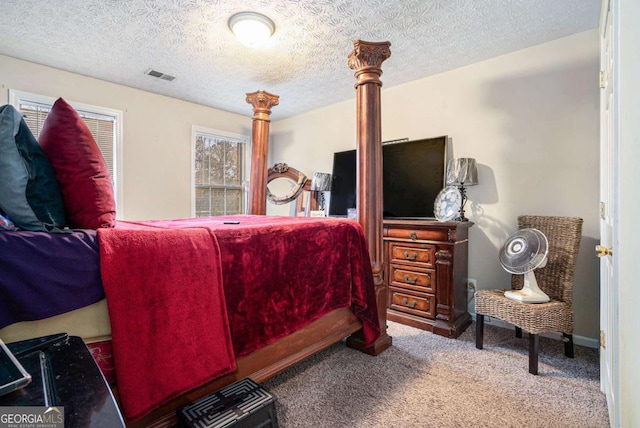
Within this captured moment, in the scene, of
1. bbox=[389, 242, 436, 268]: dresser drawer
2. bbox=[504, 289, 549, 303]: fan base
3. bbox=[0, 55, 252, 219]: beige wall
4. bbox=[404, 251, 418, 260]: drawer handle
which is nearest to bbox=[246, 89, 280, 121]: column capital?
bbox=[0, 55, 252, 219]: beige wall

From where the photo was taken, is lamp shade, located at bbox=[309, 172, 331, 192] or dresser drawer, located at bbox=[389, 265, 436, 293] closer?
dresser drawer, located at bbox=[389, 265, 436, 293]

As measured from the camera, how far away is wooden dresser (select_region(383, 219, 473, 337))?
2.62 metres

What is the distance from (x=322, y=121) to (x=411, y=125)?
1440 mm

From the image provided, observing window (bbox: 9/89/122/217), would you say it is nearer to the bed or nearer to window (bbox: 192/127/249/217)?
window (bbox: 192/127/249/217)

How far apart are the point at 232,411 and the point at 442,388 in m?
1.26

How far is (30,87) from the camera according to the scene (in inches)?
120

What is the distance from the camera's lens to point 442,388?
1809 mm

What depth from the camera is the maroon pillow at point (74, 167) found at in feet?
3.89

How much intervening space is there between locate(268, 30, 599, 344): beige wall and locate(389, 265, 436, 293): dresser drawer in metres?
0.58

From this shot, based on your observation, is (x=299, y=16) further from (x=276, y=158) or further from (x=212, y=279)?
(x=276, y=158)

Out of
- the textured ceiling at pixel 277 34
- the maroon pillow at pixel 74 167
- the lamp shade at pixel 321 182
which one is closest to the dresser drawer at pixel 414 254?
the lamp shade at pixel 321 182

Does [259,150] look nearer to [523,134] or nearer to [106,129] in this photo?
[106,129]

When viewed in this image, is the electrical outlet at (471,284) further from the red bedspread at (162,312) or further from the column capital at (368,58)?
the red bedspread at (162,312)

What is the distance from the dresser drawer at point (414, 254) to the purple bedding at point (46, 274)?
2.42 meters
